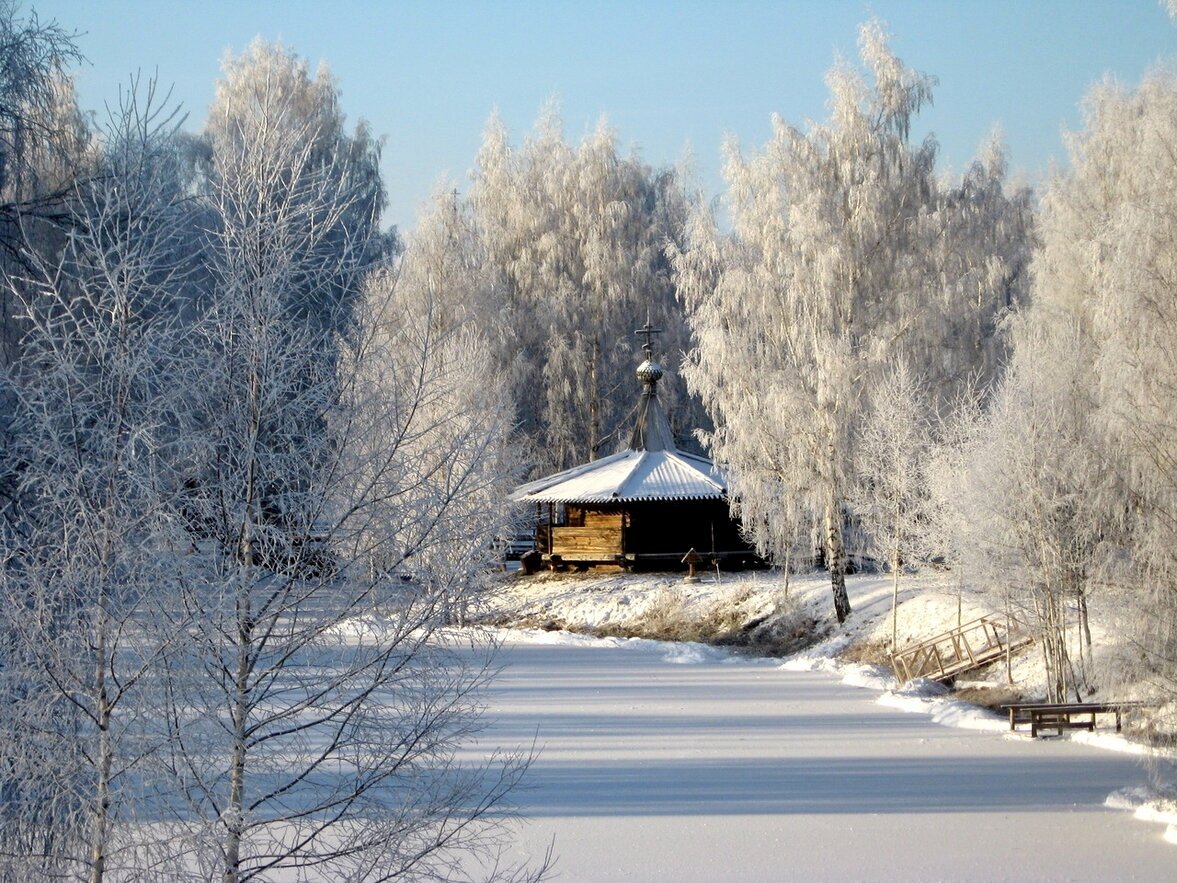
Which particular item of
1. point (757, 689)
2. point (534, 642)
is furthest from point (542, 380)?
point (757, 689)

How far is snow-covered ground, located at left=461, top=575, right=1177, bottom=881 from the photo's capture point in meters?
8.55

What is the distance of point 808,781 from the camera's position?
11.2 meters

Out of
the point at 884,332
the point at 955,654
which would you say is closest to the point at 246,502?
the point at 955,654

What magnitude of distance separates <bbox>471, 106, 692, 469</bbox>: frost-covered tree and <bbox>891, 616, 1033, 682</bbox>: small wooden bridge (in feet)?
58.8

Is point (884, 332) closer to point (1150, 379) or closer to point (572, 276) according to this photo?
point (1150, 379)

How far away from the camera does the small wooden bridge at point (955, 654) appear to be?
17.2 m

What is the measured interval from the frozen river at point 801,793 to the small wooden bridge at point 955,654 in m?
1.01

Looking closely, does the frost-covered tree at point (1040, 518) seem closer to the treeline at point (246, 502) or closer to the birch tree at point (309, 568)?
the treeline at point (246, 502)

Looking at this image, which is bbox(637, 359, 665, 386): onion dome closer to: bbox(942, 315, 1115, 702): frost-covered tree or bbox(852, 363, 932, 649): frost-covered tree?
bbox(852, 363, 932, 649): frost-covered tree

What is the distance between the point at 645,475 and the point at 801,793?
739 inches

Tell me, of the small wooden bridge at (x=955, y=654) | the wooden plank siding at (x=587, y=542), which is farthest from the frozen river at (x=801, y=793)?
the wooden plank siding at (x=587, y=542)

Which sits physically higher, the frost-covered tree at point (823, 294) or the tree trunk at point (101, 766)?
the frost-covered tree at point (823, 294)

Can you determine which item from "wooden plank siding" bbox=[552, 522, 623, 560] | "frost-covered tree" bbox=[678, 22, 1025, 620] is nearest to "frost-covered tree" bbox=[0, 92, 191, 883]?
"frost-covered tree" bbox=[678, 22, 1025, 620]

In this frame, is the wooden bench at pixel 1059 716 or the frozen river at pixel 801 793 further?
the wooden bench at pixel 1059 716
